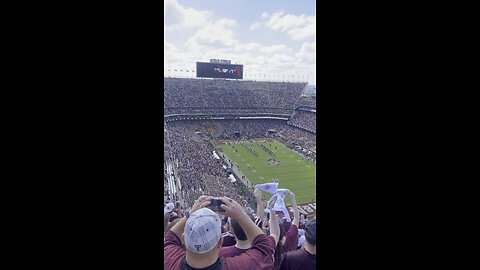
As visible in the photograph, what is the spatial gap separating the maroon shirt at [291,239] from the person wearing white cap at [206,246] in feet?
1.07

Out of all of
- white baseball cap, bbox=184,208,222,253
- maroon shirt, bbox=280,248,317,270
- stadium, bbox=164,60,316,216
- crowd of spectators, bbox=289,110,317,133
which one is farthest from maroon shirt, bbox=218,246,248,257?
crowd of spectators, bbox=289,110,317,133

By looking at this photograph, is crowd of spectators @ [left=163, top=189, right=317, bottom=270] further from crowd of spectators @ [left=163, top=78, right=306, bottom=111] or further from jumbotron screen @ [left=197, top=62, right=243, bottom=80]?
jumbotron screen @ [left=197, top=62, right=243, bottom=80]

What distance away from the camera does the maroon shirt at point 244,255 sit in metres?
1.81

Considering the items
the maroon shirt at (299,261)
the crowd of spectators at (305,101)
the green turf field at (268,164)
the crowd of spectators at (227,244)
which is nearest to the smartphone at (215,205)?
the crowd of spectators at (227,244)

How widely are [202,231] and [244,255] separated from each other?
1.00ft

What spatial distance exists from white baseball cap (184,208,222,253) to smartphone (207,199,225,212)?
10 centimetres

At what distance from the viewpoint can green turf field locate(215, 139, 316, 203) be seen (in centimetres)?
570
